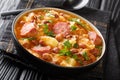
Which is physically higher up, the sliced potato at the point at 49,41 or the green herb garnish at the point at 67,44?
the sliced potato at the point at 49,41

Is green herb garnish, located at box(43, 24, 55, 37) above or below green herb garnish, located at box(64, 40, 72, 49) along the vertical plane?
above

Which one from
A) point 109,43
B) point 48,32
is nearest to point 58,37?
point 48,32

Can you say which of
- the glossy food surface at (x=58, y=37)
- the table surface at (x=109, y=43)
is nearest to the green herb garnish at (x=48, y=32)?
the glossy food surface at (x=58, y=37)

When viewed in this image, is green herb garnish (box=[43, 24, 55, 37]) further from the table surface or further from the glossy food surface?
the table surface

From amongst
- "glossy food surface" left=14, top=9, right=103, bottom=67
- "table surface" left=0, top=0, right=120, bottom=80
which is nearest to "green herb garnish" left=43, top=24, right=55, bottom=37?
"glossy food surface" left=14, top=9, right=103, bottom=67

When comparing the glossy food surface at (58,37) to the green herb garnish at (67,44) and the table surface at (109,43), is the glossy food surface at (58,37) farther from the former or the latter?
the table surface at (109,43)

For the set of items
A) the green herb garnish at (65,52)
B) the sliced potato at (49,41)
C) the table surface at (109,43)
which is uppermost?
the sliced potato at (49,41)

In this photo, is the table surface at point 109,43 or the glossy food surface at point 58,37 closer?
the glossy food surface at point 58,37

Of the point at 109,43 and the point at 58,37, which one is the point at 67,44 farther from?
the point at 109,43
